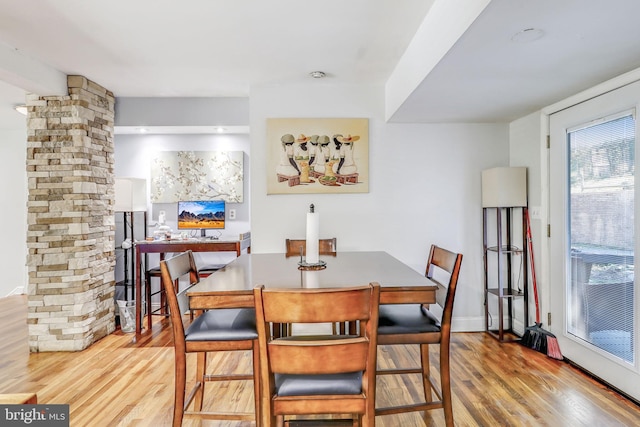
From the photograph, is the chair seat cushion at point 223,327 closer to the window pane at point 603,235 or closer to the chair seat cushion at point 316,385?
the chair seat cushion at point 316,385

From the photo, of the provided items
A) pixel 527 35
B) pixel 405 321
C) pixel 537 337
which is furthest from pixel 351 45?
pixel 537 337

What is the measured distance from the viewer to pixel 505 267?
3.60 meters

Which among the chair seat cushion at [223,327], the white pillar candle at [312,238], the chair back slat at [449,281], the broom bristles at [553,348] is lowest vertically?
the broom bristles at [553,348]

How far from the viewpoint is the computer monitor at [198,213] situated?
457 centimetres

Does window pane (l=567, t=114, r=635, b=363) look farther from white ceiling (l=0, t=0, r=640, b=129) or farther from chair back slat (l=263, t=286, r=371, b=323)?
chair back slat (l=263, t=286, r=371, b=323)

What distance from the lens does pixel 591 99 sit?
8.55 feet

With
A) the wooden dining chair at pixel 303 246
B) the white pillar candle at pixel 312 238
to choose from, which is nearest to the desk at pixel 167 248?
the wooden dining chair at pixel 303 246

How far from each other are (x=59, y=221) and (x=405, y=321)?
9.84 feet

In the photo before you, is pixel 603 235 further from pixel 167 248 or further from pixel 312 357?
pixel 167 248

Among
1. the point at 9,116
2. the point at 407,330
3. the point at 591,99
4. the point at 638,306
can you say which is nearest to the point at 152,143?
the point at 9,116

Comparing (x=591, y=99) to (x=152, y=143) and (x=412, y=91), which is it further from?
(x=152, y=143)

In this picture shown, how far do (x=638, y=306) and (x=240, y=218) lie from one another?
3795 millimetres

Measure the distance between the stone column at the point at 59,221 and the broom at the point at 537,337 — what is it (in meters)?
3.73

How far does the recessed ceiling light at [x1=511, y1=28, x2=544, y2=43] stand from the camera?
1.71 meters
